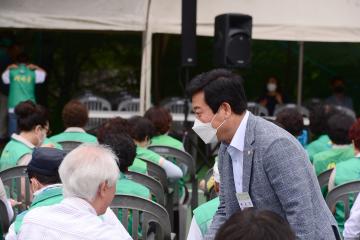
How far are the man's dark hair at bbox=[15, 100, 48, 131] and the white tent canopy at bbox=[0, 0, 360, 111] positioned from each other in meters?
4.41

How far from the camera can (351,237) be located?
12.9ft

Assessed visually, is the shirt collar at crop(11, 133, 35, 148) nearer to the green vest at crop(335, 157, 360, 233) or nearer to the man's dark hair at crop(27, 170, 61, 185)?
the man's dark hair at crop(27, 170, 61, 185)

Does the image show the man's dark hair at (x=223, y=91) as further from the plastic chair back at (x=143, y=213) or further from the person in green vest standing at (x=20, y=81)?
the person in green vest standing at (x=20, y=81)

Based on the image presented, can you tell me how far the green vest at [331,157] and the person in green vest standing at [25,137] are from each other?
85.6 inches

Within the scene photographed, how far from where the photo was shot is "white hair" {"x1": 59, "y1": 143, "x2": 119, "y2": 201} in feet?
9.75

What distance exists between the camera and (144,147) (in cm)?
625

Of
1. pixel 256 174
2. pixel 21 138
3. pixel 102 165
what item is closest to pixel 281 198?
pixel 256 174

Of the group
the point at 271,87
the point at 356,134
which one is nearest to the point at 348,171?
the point at 356,134

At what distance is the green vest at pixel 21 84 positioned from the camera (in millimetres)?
11664

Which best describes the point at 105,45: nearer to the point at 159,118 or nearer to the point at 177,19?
the point at 177,19

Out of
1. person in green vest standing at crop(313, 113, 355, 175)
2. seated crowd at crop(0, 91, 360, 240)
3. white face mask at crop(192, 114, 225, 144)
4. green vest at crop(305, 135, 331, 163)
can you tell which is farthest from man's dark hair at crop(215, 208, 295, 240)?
green vest at crop(305, 135, 331, 163)

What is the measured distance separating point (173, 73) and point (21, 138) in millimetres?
10878

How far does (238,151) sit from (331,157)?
115 inches

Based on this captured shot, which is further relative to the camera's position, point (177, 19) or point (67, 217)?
point (177, 19)
